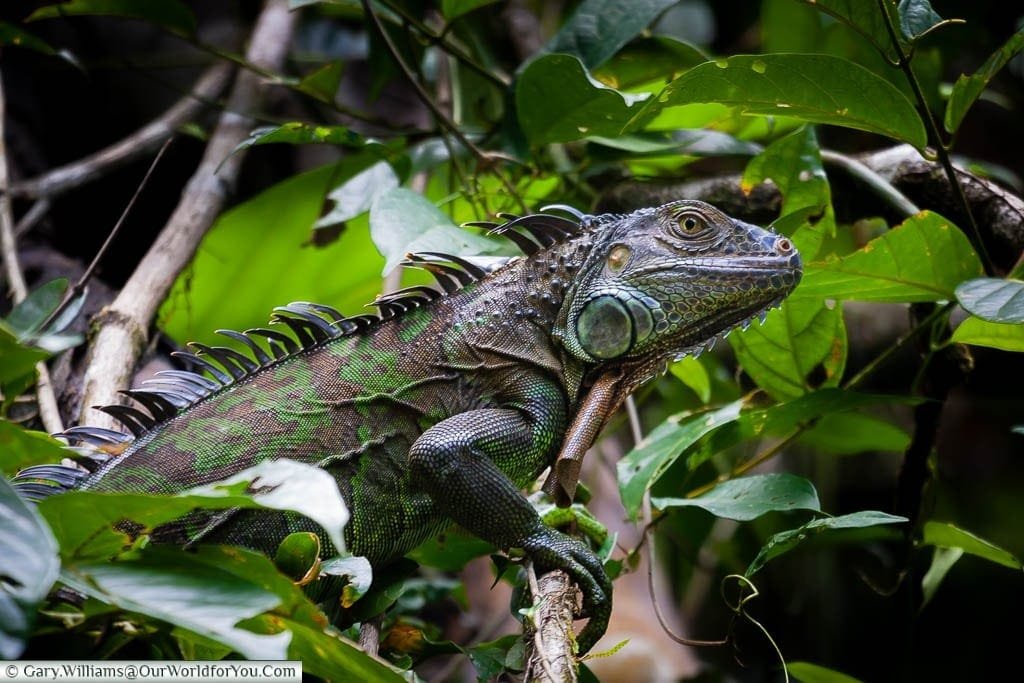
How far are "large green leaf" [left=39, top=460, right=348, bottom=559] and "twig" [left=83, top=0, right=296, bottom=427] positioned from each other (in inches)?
63.7

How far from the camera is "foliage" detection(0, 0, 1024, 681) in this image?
1673mm

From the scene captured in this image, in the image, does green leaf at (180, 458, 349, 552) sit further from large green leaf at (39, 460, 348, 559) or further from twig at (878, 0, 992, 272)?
twig at (878, 0, 992, 272)

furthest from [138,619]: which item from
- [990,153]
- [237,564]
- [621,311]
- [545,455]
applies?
[990,153]

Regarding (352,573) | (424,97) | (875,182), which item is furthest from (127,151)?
(875,182)

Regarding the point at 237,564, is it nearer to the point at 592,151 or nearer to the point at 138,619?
the point at 138,619

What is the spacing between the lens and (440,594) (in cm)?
384

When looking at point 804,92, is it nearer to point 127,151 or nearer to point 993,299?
point 993,299

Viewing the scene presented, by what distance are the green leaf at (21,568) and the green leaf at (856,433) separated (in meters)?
2.72

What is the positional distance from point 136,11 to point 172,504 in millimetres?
3159

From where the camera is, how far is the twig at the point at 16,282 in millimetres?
3336

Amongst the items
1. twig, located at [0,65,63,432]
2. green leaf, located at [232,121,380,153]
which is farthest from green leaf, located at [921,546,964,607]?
twig, located at [0,65,63,432]

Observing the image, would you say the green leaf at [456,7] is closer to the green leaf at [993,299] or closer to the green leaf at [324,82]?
the green leaf at [324,82]

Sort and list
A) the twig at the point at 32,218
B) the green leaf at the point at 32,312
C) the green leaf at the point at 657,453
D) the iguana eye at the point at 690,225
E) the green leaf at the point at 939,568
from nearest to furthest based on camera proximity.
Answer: the green leaf at the point at 32,312
the iguana eye at the point at 690,225
the green leaf at the point at 657,453
the green leaf at the point at 939,568
the twig at the point at 32,218

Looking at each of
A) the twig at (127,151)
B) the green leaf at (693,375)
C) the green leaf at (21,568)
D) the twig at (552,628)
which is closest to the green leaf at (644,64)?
the green leaf at (693,375)
